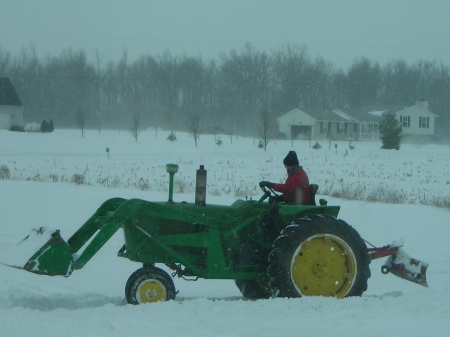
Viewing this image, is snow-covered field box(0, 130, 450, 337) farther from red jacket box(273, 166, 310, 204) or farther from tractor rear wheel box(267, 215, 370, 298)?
red jacket box(273, 166, 310, 204)

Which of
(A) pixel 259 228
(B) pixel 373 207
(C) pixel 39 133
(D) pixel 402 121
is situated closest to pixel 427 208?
(B) pixel 373 207

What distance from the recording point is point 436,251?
37.9 feet

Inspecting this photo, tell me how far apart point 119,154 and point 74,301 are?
3640 cm

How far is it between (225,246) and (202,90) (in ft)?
245

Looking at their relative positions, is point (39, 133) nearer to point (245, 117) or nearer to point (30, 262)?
point (245, 117)

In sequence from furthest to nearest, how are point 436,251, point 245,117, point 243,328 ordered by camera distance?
point 245,117 → point 436,251 → point 243,328

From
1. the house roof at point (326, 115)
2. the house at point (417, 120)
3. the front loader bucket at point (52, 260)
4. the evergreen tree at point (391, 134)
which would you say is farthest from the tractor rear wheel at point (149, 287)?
the house at point (417, 120)

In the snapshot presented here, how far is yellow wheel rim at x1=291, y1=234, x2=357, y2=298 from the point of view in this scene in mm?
7137

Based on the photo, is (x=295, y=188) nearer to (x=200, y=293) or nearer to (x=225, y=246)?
(x=225, y=246)

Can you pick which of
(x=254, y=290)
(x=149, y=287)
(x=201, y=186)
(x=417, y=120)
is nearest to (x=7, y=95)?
(x=417, y=120)

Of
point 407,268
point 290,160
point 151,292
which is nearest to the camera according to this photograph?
point 151,292

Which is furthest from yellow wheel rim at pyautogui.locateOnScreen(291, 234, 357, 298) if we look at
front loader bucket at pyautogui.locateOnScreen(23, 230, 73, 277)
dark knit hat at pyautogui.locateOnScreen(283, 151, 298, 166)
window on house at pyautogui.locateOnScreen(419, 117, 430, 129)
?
window on house at pyautogui.locateOnScreen(419, 117, 430, 129)

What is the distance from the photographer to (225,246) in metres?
7.36

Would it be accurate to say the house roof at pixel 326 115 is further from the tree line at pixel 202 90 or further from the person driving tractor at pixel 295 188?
the person driving tractor at pixel 295 188
